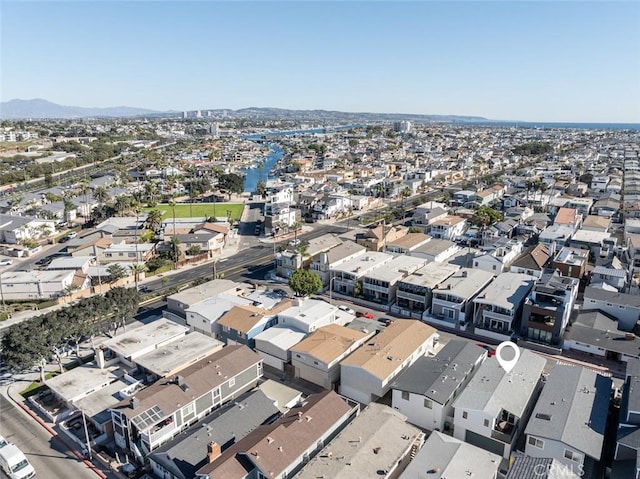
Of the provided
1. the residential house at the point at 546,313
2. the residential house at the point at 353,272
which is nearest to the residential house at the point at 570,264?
the residential house at the point at 546,313

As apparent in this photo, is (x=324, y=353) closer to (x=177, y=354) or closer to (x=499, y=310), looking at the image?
(x=177, y=354)

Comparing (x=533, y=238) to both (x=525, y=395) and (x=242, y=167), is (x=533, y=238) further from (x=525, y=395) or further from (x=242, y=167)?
(x=242, y=167)

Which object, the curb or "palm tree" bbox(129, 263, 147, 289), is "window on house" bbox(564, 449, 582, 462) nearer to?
the curb

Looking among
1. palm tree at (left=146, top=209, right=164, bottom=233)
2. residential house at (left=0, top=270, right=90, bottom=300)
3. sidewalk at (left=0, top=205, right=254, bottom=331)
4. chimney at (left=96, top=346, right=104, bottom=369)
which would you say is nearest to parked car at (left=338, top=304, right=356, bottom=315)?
chimney at (left=96, top=346, right=104, bottom=369)

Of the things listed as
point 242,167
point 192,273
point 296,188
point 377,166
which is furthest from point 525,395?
point 242,167

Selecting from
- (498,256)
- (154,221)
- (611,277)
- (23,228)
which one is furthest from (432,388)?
(23,228)

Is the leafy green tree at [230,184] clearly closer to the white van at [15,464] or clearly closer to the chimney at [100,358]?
the chimney at [100,358]
